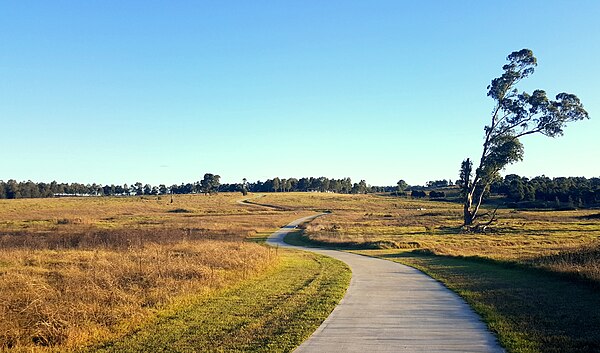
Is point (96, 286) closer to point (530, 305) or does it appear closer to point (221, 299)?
point (221, 299)

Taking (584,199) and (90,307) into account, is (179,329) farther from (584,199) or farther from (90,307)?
(584,199)

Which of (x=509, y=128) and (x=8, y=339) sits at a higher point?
(x=509, y=128)

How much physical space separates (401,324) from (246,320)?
3435 millimetres

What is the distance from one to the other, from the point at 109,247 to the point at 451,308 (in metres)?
17.5

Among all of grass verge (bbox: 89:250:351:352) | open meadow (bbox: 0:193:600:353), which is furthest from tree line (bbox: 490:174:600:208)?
grass verge (bbox: 89:250:351:352)

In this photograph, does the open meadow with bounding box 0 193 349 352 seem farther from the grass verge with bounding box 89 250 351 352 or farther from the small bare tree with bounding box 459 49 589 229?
the small bare tree with bounding box 459 49 589 229

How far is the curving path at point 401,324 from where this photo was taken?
334 inches

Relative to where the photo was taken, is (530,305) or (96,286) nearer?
(96,286)

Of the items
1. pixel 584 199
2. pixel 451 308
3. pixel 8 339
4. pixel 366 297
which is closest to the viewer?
pixel 8 339

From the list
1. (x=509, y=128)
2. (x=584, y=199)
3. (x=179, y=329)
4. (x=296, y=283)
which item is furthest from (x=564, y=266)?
(x=584, y=199)

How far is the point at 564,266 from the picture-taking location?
57.3 feet

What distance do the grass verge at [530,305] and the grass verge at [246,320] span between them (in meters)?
3.84

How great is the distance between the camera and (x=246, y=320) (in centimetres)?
1069

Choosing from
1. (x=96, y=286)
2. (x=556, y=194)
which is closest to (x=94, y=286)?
(x=96, y=286)
